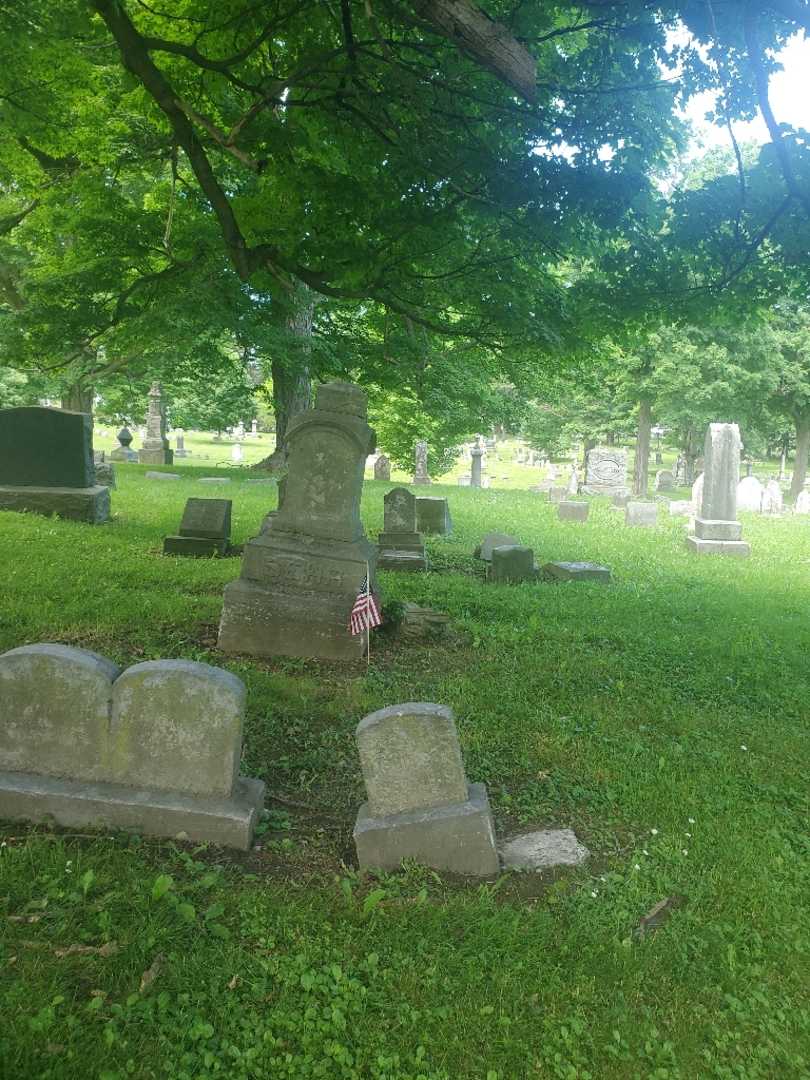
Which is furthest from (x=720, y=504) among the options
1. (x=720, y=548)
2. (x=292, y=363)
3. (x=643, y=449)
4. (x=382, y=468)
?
(x=643, y=449)

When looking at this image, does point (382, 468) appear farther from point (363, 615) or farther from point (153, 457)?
point (363, 615)

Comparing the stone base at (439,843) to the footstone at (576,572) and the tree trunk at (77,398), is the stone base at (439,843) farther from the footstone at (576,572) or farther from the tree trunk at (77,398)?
the tree trunk at (77,398)

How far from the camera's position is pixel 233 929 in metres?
3.30

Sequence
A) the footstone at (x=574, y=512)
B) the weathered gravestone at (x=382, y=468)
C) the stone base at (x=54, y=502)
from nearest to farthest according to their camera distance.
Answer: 1. the stone base at (x=54, y=502)
2. the footstone at (x=574, y=512)
3. the weathered gravestone at (x=382, y=468)

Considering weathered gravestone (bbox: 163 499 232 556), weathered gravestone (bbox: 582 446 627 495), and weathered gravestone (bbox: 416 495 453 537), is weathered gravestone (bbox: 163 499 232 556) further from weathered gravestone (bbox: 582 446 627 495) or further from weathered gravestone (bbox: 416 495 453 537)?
weathered gravestone (bbox: 582 446 627 495)

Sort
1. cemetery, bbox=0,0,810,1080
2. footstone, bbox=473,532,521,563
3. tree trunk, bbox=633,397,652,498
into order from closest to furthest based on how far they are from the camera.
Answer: cemetery, bbox=0,0,810,1080 < footstone, bbox=473,532,521,563 < tree trunk, bbox=633,397,652,498

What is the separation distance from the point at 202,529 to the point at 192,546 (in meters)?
0.29

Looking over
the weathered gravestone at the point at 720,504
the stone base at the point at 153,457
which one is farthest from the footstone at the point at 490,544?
the stone base at the point at 153,457

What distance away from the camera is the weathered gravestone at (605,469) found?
31.8 metres

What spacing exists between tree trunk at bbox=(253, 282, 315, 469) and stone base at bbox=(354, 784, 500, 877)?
647cm

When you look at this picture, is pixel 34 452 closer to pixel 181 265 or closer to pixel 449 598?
pixel 181 265

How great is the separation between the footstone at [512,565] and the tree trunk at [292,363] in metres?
3.70

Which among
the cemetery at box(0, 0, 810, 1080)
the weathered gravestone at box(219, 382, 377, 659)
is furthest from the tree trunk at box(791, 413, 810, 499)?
the weathered gravestone at box(219, 382, 377, 659)

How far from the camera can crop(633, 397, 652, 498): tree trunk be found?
2956 centimetres
